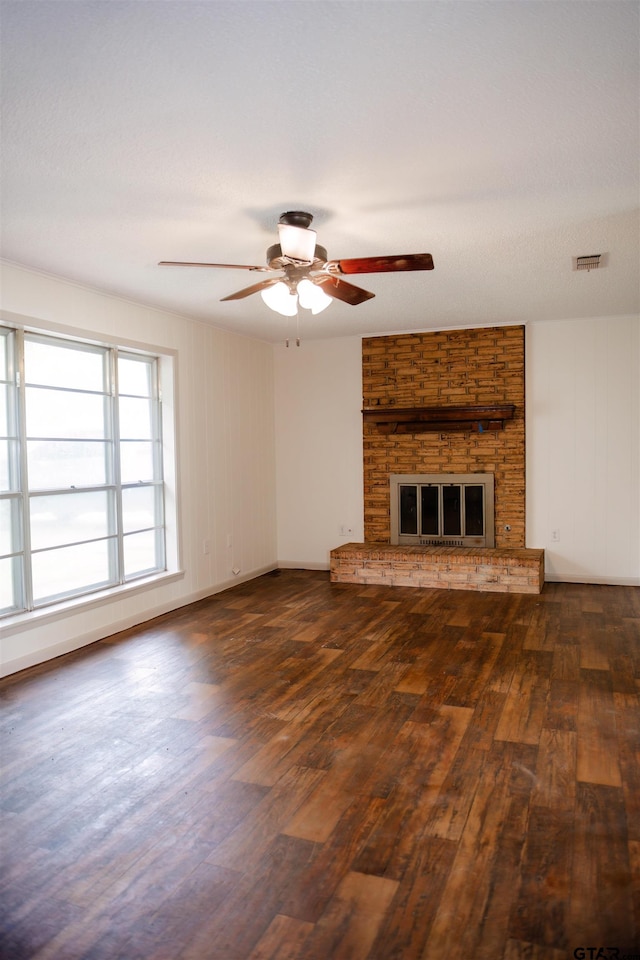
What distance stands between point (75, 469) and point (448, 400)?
3847mm

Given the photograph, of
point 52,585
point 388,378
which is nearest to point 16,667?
point 52,585

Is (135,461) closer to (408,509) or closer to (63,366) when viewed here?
(63,366)

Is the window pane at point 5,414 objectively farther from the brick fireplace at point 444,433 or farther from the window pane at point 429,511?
the window pane at point 429,511

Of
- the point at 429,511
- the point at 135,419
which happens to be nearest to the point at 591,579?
the point at 429,511

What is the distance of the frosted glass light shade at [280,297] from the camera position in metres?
3.57

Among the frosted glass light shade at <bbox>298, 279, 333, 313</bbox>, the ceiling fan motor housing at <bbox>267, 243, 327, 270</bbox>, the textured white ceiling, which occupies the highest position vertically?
the textured white ceiling

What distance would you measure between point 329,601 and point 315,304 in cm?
310

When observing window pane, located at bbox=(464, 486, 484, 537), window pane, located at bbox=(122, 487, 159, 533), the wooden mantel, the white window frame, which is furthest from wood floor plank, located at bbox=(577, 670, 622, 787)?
window pane, located at bbox=(122, 487, 159, 533)

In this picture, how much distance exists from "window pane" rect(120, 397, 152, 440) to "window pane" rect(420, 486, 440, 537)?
2.97 metres

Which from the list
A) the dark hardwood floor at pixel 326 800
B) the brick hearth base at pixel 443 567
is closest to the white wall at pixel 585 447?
the brick hearth base at pixel 443 567

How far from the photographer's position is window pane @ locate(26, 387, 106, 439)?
448cm

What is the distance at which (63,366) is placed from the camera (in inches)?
187

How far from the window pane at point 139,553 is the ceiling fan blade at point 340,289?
2.81m

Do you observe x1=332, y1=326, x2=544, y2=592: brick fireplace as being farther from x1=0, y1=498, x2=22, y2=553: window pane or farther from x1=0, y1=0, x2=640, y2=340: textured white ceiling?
x1=0, y1=498, x2=22, y2=553: window pane
